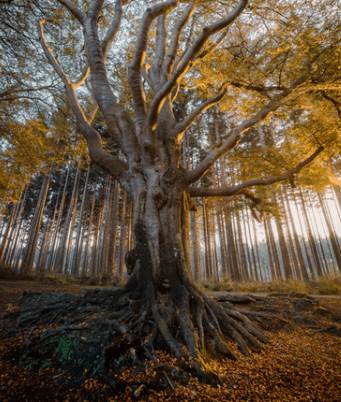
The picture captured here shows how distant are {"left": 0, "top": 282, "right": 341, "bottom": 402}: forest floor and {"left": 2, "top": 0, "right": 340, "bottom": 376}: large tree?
0.36 meters

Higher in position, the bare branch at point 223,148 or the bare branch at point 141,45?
the bare branch at point 141,45

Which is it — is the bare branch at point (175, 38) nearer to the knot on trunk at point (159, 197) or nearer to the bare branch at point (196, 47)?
the bare branch at point (196, 47)

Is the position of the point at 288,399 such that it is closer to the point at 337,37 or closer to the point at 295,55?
the point at 295,55

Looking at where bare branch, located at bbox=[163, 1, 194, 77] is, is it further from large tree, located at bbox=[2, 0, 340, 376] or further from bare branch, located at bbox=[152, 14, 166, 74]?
bare branch, located at bbox=[152, 14, 166, 74]

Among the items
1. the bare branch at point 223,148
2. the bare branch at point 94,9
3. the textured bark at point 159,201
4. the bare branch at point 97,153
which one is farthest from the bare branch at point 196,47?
the bare branch at point 94,9

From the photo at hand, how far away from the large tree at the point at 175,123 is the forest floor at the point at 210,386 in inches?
14.0

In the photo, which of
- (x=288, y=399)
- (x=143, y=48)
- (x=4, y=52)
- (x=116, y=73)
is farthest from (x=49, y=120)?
(x=288, y=399)

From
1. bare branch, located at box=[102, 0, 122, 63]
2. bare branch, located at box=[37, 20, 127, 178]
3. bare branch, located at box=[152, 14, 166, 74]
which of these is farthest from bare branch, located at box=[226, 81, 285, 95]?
bare branch, located at box=[37, 20, 127, 178]

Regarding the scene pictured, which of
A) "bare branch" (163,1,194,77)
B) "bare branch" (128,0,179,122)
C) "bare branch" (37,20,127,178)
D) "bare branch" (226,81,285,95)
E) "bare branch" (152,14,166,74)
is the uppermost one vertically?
"bare branch" (152,14,166,74)

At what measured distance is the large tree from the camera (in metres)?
3.09

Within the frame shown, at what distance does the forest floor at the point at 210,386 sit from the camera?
1.68m

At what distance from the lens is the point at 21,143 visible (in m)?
6.83

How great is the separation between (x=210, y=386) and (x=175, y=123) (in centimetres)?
484

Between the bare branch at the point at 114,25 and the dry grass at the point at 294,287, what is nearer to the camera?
the bare branch at the point at 114,25
